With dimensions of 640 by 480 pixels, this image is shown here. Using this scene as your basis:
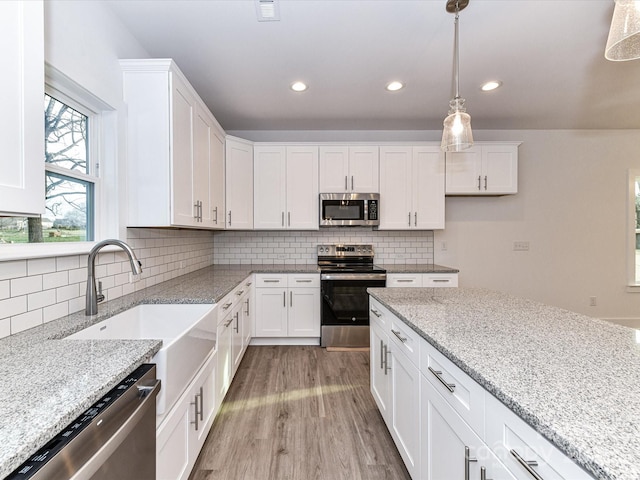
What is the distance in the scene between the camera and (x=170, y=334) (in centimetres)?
175

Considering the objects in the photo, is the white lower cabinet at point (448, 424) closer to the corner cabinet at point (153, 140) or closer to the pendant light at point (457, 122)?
the pendant light at point (457, 122)

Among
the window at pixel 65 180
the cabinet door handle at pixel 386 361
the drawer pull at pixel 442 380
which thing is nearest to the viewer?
the drawer pull at pixel 442 380

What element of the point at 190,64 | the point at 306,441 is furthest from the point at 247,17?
the point at 306,441

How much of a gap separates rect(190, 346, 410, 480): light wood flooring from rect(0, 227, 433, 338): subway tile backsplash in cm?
110

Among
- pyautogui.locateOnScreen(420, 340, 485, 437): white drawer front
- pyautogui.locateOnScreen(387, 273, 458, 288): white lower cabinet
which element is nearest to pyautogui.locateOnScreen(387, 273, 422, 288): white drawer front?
pyautogui.locateOnScreen(387, 273, 458, 288): white lower cabinet

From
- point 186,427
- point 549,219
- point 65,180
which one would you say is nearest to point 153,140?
point 65,180

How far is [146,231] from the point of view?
2.18 m

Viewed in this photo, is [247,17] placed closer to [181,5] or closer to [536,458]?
[181,5]

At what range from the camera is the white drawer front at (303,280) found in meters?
3.27

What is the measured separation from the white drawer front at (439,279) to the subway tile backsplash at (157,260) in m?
0.61

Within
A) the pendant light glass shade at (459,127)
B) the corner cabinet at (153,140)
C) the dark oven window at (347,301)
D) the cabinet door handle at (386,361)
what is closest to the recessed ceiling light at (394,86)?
the pendant light glass shade at (459,127)

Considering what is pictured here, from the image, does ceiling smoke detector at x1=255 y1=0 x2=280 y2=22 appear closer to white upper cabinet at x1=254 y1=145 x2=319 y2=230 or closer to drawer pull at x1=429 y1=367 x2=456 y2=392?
white upper cabinet at x1=254 y1=145 x2=319 y2=230

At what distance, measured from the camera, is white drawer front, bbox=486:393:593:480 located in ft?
1.88

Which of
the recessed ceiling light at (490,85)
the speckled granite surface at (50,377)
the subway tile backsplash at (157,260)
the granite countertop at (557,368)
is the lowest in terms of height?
the speckled granite surface at (50,377)
